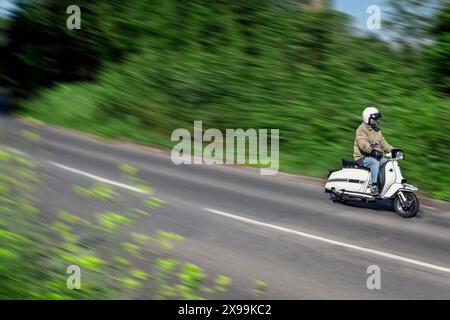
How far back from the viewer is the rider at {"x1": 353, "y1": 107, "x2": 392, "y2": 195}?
12.0m

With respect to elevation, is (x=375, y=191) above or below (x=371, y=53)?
below

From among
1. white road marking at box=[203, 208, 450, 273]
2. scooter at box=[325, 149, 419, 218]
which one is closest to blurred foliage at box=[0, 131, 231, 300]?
white road marking at box=[203, 208, 450, 273]

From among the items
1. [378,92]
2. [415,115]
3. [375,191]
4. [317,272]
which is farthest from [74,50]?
[317,272]

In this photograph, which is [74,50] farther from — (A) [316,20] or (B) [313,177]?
(B) [313,177]

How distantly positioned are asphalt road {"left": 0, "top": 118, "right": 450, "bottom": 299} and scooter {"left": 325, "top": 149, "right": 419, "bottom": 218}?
256 millimetres

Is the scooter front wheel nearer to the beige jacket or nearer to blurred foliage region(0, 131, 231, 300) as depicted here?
the beige jacket

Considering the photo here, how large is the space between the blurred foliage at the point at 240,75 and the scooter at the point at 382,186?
8.02 feet

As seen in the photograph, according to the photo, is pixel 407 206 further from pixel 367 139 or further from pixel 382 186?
pixel 367 139

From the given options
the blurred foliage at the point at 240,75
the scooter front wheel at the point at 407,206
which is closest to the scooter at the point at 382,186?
the scooter front wheel at the point at 407,206

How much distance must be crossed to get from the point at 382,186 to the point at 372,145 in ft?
2.41

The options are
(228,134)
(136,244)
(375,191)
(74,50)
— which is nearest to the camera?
(136,244)

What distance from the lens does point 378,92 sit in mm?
18000

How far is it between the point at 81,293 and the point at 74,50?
75.4 feet

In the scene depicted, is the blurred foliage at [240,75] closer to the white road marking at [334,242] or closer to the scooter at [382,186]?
the scooter at [382,186]
